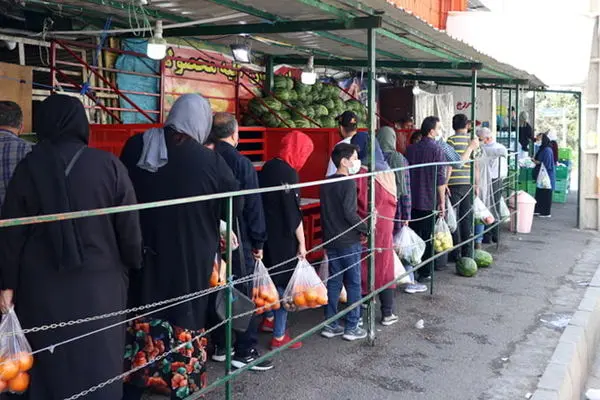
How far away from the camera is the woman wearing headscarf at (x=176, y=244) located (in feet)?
11.8

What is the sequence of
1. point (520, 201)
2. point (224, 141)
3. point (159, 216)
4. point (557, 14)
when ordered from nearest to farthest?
point (159, 216), point (224, 141), point (520, 201), point (557, 14)

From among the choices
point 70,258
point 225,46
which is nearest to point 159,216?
point 70,258

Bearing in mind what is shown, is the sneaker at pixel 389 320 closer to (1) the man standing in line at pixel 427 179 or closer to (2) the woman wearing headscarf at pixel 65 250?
(1) the man standing in line at pixel 427 179

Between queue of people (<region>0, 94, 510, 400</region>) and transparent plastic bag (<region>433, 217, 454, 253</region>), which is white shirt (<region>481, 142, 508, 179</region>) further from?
queue of people (<region>0, 94, 510, 400</region>)

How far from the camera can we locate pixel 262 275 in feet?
15.3

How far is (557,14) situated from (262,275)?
1218 cm

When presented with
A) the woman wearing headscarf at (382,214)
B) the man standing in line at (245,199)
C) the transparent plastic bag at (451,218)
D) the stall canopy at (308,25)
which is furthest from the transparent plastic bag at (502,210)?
the man standing in line at (245,199)

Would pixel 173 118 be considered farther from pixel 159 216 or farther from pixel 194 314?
pixel 194 314

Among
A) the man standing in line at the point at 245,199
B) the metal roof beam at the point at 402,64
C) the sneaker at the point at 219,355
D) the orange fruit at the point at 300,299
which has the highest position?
the metal roof beam at the point at 402,64

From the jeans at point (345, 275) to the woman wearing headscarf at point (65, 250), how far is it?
2.76 m

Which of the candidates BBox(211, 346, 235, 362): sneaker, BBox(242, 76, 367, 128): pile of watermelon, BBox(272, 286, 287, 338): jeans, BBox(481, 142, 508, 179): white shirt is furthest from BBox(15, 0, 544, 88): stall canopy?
BBox(211, 346, 235, 362): sneaker

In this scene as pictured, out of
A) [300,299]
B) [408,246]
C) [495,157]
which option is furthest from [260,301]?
[495,157]

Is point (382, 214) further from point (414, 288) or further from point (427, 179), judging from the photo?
point (414, 288)

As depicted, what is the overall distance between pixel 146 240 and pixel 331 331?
106 inches
